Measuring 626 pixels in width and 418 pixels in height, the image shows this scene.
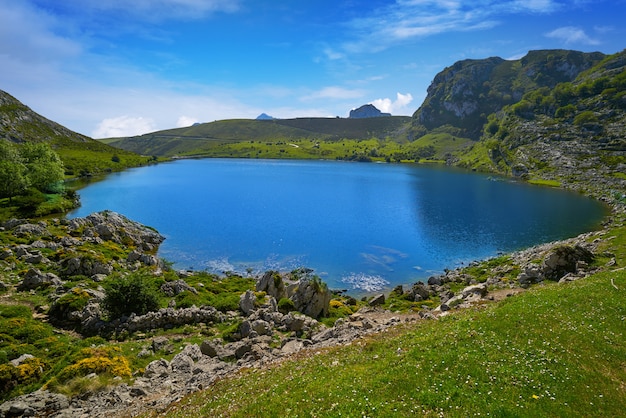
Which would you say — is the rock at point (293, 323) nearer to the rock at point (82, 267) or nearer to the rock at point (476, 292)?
the rock at point (476, 292)

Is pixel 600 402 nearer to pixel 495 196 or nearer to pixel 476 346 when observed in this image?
pixel 476 346

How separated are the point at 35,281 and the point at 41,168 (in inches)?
3423

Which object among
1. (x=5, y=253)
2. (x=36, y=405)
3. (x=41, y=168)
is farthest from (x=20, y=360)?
(x=41, y=168)

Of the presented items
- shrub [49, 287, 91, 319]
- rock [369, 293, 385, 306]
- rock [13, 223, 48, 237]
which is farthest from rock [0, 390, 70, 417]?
rock [13, 223, 48, 237]

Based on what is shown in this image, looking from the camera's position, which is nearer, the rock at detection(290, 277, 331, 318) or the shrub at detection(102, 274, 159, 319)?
the shrub at detection(102, 274, 159, 319)

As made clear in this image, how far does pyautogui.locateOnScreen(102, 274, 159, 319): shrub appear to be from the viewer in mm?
37844

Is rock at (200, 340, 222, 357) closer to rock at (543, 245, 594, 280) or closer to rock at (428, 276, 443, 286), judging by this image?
rock at (428, 276, 443, 286)

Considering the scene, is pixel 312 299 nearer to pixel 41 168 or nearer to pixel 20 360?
pixel 20 360

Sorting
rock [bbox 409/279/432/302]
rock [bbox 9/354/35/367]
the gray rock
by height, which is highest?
rock [bbox 9/354/35/367]

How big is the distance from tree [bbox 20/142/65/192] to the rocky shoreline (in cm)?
4847

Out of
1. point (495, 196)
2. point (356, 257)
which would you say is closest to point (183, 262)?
point (356, 257)

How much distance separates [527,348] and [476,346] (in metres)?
2.70

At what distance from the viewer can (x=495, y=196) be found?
520ft

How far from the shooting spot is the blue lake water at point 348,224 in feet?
245
